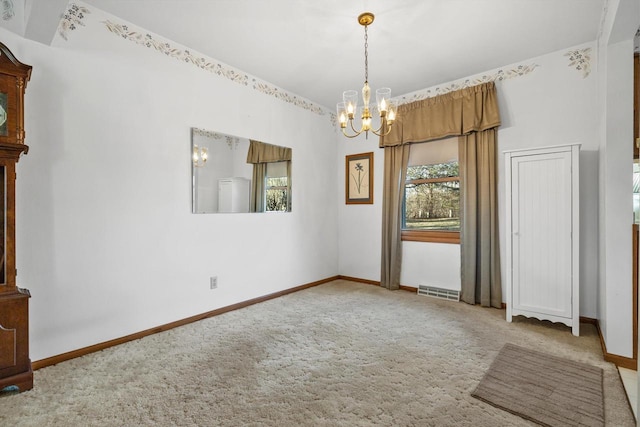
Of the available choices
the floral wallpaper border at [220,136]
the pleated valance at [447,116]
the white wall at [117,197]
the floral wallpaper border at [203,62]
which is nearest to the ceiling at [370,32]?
the floral wallpaper border at [203,62]

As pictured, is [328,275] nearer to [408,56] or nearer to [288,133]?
[288,133]

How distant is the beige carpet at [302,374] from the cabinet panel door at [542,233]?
30 cm

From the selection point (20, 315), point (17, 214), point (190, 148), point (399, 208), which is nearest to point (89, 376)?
point (20, 315)

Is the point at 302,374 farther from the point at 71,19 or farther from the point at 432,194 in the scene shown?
the point at 71,19

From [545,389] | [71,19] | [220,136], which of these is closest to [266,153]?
[220,136]

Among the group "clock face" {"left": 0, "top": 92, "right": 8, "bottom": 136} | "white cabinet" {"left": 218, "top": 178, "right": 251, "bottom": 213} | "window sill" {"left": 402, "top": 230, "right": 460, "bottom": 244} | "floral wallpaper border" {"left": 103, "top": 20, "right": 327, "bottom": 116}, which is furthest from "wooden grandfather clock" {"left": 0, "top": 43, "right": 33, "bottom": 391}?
"window sill" {"left": 402, "top": 230, "right": 460, "bottom": 244}

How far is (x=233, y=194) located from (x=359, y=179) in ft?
6.67

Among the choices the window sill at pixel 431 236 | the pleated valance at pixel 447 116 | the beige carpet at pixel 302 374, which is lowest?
the beige carpet at pixel 302 374

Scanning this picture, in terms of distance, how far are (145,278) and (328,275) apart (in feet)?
8.87

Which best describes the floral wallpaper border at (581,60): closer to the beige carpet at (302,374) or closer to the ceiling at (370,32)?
the ceiling at (370,32)

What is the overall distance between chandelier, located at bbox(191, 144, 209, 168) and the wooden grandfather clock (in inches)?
52.0

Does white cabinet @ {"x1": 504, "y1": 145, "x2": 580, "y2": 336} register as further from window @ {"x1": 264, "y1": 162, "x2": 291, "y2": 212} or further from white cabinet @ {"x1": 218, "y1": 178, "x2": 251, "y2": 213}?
white cabinet @ {"x1": 218, "y1": 178, "x2": 251, "y2": 213}

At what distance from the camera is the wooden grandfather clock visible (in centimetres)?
187

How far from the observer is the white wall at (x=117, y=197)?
2.24 m
